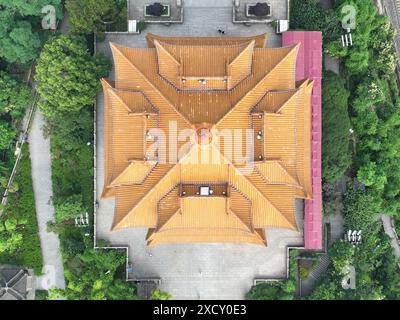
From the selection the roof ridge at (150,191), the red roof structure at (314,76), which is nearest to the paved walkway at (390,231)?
the red roof structure at (314,76)

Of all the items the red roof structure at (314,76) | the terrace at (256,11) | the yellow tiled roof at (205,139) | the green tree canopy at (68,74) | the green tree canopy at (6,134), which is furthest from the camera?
the green tree canopy at (6,134)

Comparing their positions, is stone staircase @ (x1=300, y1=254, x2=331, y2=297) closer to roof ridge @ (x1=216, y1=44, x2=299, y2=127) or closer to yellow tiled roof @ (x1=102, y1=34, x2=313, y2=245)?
yellow tiled roof @ (x1=102, y1=34, x2=313, y2=245)

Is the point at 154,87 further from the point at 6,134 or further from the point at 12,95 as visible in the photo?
the point at 6,134

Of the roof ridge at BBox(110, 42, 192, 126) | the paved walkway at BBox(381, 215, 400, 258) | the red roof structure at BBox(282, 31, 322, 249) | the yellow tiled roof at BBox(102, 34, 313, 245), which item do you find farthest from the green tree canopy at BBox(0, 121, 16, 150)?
the paved walkway at BBox(381, 215, 400, 258)

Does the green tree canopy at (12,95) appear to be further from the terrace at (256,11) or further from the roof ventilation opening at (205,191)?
the roof ventilation opening at (205,191)

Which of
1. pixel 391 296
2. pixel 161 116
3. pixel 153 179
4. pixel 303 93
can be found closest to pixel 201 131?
pixel 161 116

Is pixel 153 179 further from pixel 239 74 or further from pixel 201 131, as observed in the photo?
pixel 239 74

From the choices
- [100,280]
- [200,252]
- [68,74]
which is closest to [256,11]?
[68,74]
